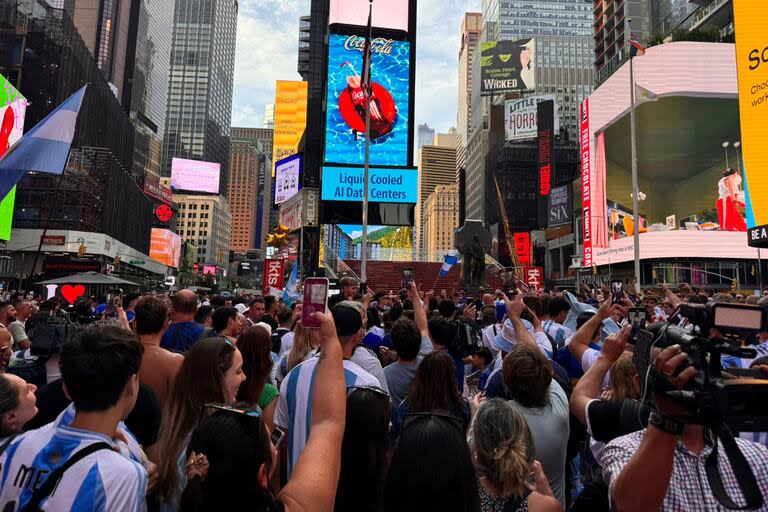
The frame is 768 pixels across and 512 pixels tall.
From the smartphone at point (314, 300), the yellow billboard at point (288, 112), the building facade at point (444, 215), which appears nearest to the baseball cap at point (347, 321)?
the smartphone at point (314, 300)

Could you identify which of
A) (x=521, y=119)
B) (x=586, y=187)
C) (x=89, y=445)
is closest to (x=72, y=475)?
(x=89, y=445)

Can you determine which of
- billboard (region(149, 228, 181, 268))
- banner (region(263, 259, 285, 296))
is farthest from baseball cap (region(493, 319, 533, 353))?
billboard (region(149, 228, 181, 268))

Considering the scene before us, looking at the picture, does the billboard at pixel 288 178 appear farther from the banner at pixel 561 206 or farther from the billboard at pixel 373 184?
the banner at pixel 561 206

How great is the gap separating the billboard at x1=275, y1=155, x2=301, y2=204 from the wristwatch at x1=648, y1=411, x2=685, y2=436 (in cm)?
4361

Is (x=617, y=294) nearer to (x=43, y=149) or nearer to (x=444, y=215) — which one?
(x=43, y=149)

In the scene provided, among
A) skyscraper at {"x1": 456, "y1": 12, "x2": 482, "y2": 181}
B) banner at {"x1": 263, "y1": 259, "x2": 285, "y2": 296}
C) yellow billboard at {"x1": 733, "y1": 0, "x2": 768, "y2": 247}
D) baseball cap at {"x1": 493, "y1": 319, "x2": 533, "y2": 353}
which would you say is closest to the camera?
baseball cap at {"x1": 493, "y1": 319, "x2": 533, "y2": 353}

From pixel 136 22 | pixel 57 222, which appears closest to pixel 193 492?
pixel 57 222

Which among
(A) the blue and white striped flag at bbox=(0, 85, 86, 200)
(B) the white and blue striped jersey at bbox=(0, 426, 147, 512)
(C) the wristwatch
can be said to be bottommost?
(B) the white and blue striped jersey at bbox=(0, 426, 147, 512)

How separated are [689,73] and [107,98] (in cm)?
6135

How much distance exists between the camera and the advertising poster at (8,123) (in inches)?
1205

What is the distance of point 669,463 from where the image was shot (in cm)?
163

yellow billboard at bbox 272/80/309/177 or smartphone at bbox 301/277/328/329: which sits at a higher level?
yellow billboard at bbox 272/80/309/177

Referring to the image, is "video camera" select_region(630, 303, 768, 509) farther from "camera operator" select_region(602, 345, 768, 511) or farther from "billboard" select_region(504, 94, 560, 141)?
"billboard" select_region(504, 94, 560, 141)

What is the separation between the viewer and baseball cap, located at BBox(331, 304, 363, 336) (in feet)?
11.1
